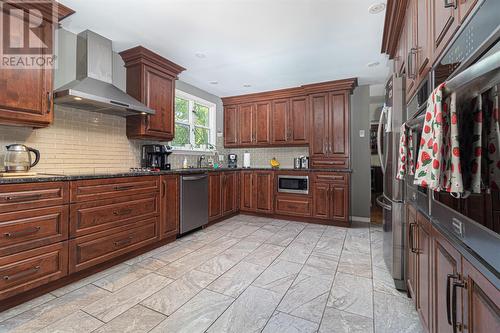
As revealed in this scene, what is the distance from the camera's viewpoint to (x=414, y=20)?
1579 mm

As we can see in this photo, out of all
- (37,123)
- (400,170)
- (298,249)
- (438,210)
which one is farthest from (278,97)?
(438,210)

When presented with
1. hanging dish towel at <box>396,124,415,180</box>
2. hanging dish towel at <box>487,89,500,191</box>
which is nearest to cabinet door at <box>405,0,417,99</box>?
hanging dish towel at <box>396,124,415,180</box>

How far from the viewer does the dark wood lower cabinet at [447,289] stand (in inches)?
24.9

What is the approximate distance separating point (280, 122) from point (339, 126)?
1118 millimetres

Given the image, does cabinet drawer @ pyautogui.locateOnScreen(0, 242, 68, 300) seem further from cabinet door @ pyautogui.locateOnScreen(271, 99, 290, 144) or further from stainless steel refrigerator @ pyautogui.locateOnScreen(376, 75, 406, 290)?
cabinet door @ pyautogui.locateOnScreen(271, 99, 290, 144)

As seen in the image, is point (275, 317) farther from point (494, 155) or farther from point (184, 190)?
point (184, 190)

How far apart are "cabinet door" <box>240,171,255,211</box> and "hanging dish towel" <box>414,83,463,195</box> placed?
383 centimetres

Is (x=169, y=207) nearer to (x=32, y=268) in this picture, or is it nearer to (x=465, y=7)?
(x=32, y=268)

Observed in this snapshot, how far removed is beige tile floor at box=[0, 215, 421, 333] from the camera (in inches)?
59.1

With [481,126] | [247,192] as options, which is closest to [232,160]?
[247,192]

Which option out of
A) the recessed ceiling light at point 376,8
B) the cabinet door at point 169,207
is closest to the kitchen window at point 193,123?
the cabinet door at point 169,207

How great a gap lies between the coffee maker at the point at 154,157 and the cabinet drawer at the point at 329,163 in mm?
2530

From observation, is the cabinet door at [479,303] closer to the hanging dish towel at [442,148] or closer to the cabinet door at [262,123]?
the hanging dish towel at [442,148]

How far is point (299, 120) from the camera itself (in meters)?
4.44
